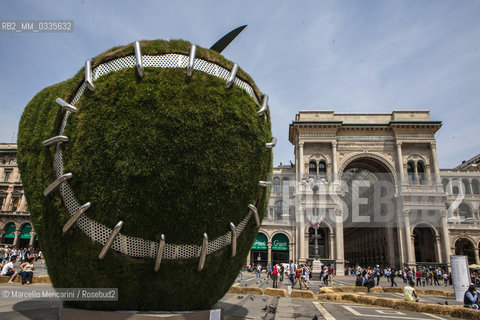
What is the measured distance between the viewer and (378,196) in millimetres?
46062

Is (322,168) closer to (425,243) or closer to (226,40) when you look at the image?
(425,243)

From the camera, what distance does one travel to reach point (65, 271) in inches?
169

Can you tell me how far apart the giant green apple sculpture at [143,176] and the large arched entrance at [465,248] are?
5185cm

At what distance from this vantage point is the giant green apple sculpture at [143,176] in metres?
4.05

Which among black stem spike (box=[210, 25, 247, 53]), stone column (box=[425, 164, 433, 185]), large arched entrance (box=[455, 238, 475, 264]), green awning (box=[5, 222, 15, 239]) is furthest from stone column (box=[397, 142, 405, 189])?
green awning (box=[5, 222, 15, 239])

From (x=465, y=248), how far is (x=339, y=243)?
21576mm

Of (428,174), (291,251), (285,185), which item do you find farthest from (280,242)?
(428,174)

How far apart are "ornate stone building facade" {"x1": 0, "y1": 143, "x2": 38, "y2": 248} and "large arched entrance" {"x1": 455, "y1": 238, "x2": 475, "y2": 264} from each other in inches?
2413

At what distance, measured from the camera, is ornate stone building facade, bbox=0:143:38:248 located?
154 ft

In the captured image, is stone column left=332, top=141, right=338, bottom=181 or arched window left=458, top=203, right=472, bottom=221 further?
arched window left=458, top=203, right=472, bottom=221

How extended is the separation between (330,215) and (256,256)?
41.1ft

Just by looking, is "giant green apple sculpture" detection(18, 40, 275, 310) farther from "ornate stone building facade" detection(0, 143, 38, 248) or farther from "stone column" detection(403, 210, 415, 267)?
"ornate stone building facade" detection(0, 143, 38, 248)

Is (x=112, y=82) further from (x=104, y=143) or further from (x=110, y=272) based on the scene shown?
(x=110, y=272)

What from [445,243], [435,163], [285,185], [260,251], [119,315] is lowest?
[119,315]
